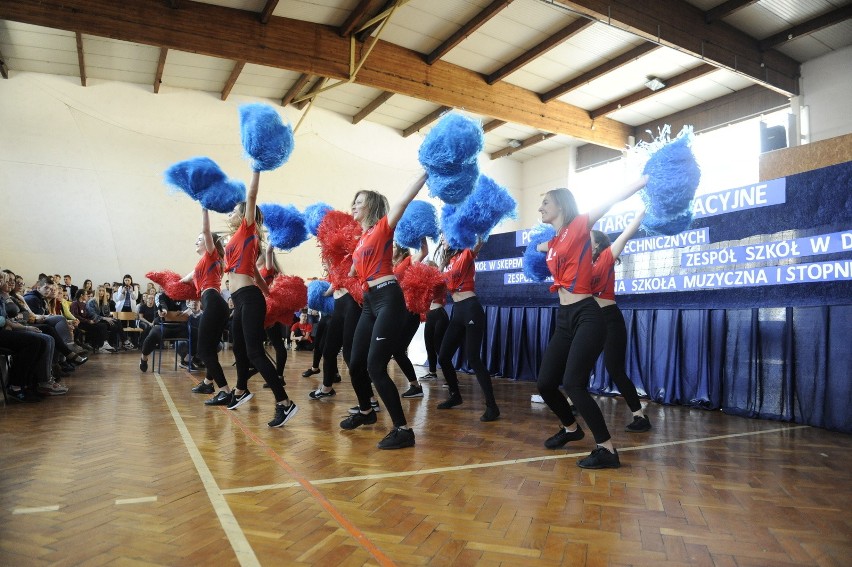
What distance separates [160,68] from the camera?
38.3ft

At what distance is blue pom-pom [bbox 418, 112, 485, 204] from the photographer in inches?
133

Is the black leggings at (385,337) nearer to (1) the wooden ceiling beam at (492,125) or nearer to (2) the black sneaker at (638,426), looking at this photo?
(2) the black sneaker at (638,426)

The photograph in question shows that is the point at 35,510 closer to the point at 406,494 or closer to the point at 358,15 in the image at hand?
the point at 406,494

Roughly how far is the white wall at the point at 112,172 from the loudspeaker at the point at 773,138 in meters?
6.89

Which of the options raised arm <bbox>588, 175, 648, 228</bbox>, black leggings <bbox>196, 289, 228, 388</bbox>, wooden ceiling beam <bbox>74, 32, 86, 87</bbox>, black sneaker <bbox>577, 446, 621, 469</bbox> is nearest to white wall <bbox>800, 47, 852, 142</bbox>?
raised arm <bbox>588, 175, 648, 228</bbox>

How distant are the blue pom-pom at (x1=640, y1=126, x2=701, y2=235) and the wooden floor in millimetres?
1502

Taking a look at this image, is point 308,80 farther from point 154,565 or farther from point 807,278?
point 154,565

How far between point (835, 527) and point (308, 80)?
11873 mm

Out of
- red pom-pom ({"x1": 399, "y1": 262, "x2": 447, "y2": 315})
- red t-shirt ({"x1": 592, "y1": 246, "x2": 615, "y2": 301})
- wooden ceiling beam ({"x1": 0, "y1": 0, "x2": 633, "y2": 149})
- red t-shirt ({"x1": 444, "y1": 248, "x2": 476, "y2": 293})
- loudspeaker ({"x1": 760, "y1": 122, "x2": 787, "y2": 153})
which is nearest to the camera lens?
red t-shirt ({"x1": 592, "y1": 246, "x2": 615, "y2": 301})

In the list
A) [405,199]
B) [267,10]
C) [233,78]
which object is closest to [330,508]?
[405,199]

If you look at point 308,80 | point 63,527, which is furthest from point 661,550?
point 308,80

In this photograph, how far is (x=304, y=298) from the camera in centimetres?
606

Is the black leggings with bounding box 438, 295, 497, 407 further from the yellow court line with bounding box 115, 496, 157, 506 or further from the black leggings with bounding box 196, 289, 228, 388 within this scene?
the yellow court line with bounding box 115, 496, 157, 506

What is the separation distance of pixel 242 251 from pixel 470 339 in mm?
1943
